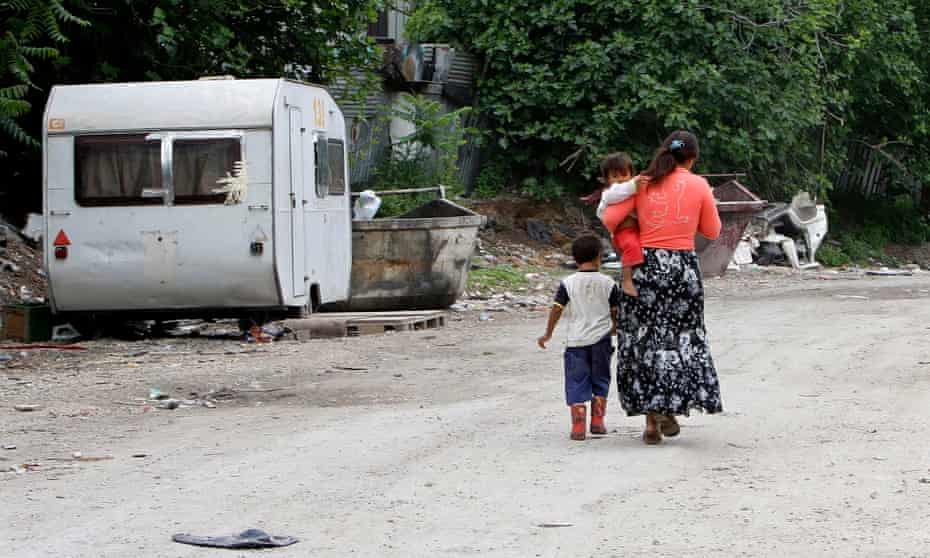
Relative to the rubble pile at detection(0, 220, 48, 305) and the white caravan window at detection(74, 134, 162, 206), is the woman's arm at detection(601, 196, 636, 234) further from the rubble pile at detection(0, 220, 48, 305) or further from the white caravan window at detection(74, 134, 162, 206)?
the rubble pile at detection(0, 220, 48, 305)

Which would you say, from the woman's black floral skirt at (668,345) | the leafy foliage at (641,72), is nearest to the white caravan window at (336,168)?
the woman's black floral skirt at (668,345)

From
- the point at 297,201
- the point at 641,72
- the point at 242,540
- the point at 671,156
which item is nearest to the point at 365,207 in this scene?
the point at 297,201

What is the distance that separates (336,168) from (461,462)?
355 inches

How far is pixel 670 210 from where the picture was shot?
7.96m

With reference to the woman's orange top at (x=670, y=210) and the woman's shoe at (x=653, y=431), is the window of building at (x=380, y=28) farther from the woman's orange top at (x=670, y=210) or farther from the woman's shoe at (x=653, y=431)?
the woman's shoe at (x=653, y=431)

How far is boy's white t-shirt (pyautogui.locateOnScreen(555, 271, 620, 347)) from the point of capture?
8.24 metres

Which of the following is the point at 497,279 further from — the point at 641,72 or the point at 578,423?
the point at 578,423

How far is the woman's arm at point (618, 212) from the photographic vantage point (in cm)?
803

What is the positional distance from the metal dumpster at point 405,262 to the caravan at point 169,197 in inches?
114

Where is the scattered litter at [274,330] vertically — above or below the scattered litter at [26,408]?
above

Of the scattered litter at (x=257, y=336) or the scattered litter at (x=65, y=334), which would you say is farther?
the scattered litter at (x=65, y=334)

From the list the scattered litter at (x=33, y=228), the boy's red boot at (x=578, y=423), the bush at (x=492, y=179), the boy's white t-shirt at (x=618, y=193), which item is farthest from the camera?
the bush at (x=492, y=179)

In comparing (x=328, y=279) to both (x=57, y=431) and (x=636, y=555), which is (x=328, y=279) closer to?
(x=57, y=431)

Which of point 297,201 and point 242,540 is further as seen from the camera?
point 297,201
